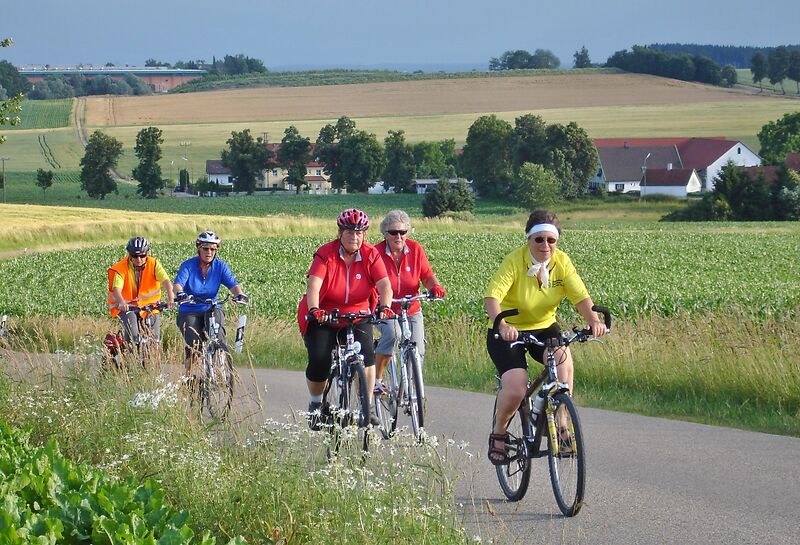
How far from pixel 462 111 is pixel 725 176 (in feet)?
220

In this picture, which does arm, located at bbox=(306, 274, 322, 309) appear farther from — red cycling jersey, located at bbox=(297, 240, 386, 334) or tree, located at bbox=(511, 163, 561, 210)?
tree, located at bbox=(511, 163, 561, 210)

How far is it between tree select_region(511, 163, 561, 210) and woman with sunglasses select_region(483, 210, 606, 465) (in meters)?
89.1

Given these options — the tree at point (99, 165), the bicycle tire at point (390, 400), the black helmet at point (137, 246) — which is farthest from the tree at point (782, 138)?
the bicycle tire at point (390, 400)

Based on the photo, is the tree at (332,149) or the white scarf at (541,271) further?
the tree at (332,149)

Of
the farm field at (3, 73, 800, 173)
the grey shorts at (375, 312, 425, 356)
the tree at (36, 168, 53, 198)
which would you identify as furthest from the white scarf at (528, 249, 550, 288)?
the farm field at (3, 73, 800, 173)

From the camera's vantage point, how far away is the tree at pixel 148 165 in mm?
108500

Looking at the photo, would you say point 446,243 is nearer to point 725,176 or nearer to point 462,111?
point 725,176

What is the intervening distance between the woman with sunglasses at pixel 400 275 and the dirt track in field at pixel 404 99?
122 m

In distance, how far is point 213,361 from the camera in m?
10.8

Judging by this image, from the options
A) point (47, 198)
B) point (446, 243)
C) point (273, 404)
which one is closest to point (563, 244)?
point (446, 243)

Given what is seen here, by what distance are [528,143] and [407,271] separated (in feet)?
333

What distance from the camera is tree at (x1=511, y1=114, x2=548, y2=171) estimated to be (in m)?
111

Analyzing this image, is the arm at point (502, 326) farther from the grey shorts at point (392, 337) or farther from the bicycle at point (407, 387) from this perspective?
the grey shorts at point (392, 337)

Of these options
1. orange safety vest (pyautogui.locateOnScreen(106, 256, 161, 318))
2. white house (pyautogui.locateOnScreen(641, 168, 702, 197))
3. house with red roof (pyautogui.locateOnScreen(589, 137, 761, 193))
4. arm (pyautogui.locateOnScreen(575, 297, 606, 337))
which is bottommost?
white house (pyautogui.locateOnScreen(641, 168, 702, 197))
